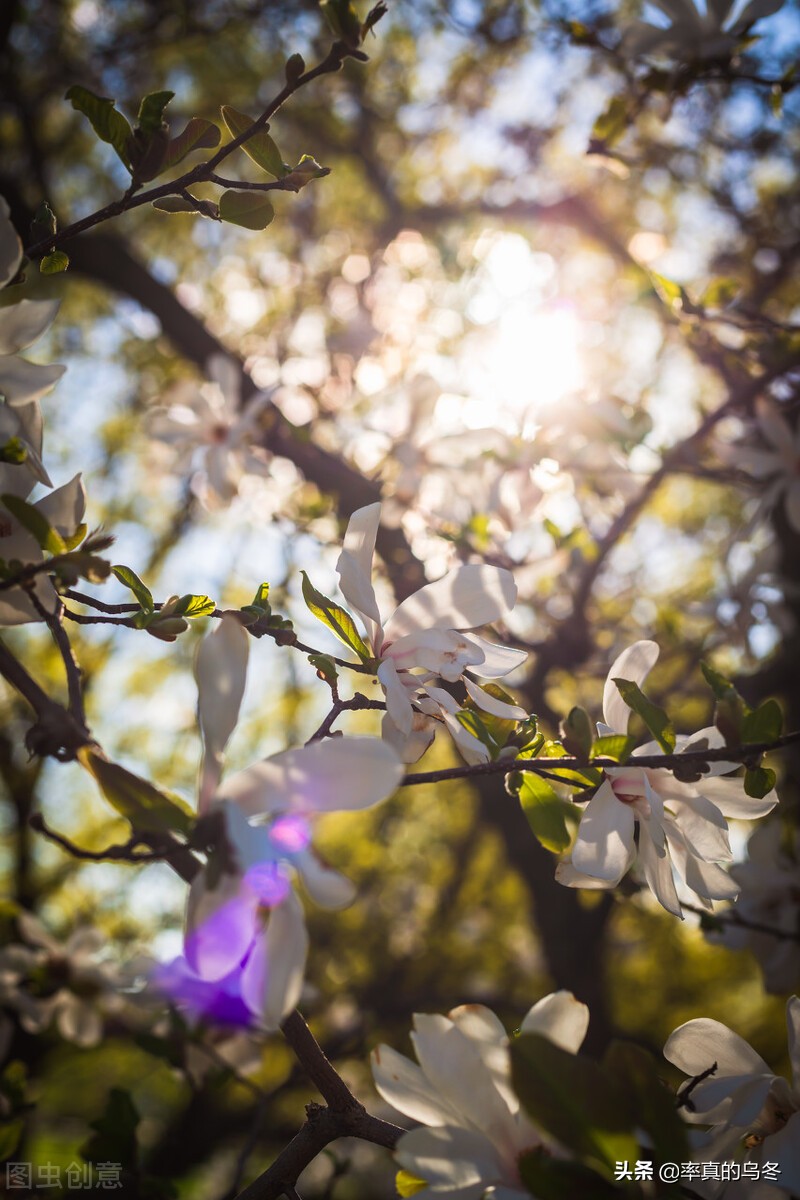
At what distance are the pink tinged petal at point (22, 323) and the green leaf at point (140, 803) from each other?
353 millimetres

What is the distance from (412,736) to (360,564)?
0.52ft

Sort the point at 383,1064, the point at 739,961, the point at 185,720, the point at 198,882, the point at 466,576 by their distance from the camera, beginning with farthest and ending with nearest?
the point at 739,961
the point at 185,720
the point at 466,576
the point at 383,1064
the point at 198,882

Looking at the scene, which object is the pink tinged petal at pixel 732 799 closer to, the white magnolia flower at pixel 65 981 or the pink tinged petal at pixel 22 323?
the pink tinged petal at pixel 22 323

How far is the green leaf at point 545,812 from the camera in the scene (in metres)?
0.68

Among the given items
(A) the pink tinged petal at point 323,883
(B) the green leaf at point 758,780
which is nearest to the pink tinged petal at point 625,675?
(B) the green leaf at point 758,780

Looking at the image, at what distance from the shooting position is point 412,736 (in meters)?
0.70

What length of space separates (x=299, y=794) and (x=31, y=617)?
0.29m

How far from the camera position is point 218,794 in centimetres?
51

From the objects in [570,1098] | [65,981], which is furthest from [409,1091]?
[65,981]

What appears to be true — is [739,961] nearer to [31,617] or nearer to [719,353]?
[719,353]

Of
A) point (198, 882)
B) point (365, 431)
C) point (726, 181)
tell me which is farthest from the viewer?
point (726, 181)

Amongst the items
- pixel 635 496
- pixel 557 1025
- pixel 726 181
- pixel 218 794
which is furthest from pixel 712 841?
pixel 726 181

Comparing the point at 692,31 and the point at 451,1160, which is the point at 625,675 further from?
the point at 692,31

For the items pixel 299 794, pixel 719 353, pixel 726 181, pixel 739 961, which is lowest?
pixel 739 961
